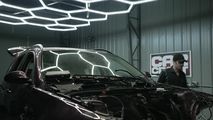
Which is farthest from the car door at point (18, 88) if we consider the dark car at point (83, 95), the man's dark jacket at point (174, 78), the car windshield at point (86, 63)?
the man's dark jacket at point (174, 78)

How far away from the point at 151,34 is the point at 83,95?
942 centimetres

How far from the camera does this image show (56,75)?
3.27 m

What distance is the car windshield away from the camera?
12.3 feet

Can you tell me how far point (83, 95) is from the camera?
297 centimetres

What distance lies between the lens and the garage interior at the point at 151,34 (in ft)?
33.2

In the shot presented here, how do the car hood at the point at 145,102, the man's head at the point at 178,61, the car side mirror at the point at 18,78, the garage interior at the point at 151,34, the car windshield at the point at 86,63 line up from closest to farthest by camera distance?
A: the car hood at the point at 145,102 < the car side mirror at the point at 18,78 < the car windshield at the point at 86,63 < the man's head at the point at 178,61 < the garage interior at the point at 151,34

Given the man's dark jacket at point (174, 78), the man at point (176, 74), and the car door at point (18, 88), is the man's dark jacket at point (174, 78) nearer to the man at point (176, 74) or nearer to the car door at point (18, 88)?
the man at point (176, 74)

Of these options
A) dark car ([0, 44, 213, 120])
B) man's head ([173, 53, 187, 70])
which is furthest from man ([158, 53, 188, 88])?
dark car ([0, 44, 213, 120])

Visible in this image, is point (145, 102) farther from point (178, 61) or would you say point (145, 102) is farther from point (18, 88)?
point (178, 61)

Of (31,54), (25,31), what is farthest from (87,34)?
(31,54)

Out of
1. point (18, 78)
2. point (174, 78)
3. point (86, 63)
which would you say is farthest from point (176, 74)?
point (18, 78)

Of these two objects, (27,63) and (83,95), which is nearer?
(83,95)

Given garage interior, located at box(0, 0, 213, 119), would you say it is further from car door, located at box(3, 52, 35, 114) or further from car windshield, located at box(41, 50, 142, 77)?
car door, located at box(3, 52, 35, 114)

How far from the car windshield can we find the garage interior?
19.6 feet
